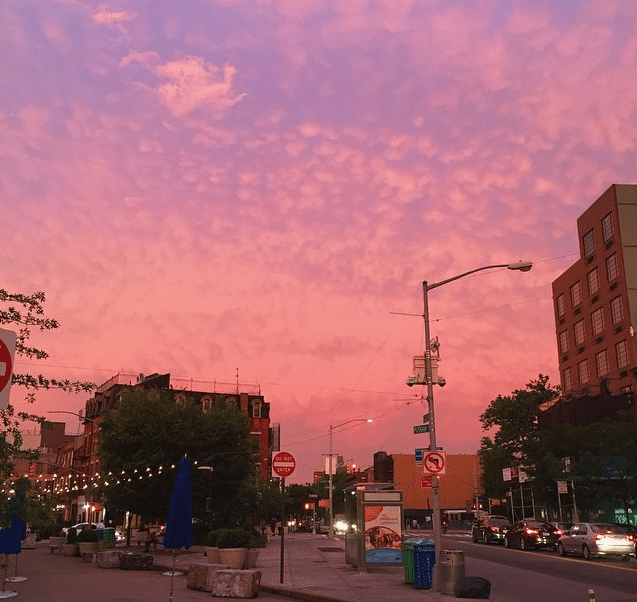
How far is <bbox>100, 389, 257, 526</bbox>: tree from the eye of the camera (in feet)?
133

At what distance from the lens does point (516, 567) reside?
26.8 m

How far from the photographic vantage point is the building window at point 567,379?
67438 millimetres

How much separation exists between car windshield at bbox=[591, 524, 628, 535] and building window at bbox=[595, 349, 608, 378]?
99.4 feet

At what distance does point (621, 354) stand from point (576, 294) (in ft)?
35.1

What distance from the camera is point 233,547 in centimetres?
2553

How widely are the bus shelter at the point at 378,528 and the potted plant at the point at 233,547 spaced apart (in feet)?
13.4

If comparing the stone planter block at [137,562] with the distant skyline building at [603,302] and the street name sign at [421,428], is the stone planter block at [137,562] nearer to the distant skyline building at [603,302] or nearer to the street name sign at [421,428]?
the street name sign at [421,428]

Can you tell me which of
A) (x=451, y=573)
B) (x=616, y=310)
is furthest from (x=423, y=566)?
(x=616, y=310)

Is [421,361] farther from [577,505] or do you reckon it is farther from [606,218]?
[606,218]

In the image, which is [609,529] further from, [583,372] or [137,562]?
[583,372]

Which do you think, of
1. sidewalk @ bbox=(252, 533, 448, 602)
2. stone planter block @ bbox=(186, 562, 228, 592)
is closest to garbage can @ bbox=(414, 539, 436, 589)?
sidewalk @ bbox=(252, 533, 448, 602)

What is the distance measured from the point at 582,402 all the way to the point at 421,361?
41759 millimetres

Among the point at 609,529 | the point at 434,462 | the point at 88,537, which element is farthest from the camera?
the point at 88,537

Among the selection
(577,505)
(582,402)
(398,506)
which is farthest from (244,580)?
(582,402)
